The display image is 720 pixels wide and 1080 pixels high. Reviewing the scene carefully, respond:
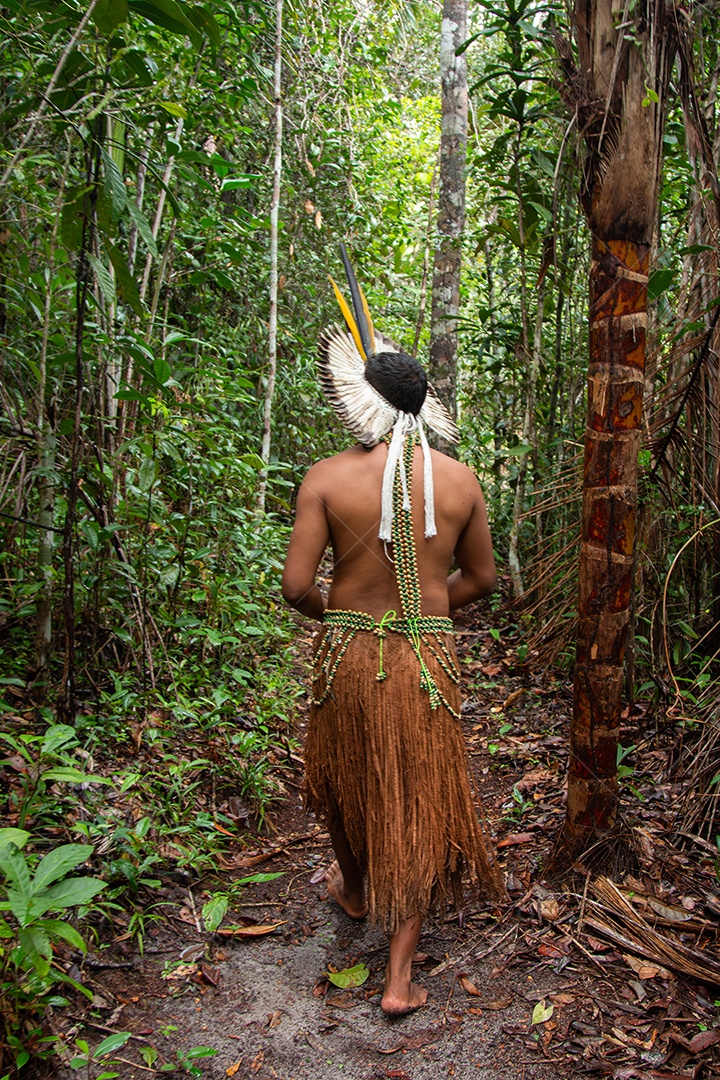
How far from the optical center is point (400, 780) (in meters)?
2.54

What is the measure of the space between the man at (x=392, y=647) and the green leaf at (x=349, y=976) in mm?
212

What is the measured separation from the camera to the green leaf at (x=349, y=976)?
8.61 feet

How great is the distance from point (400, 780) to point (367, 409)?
1.11m

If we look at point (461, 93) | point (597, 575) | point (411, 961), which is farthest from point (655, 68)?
point (461, 93)

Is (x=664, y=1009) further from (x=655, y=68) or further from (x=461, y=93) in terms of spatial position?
(x=461, y=93)

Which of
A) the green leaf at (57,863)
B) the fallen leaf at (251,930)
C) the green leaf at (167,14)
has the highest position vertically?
the green leaf at (167,14)

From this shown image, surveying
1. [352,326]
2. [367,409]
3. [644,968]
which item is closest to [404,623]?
[367,409]

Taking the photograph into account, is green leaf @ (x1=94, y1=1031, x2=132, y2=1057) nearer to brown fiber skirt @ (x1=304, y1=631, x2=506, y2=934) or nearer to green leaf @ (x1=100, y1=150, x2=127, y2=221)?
brown fiber skirt @ (x1=304, y1=631, x2=506, y2=934)

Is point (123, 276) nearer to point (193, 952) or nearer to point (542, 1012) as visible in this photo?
point (193, 952)

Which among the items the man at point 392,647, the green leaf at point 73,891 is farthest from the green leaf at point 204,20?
the green leaf at point 73,891

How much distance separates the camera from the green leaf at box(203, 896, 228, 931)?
2.75 metres

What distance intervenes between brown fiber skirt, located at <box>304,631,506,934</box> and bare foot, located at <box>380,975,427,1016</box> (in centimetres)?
17

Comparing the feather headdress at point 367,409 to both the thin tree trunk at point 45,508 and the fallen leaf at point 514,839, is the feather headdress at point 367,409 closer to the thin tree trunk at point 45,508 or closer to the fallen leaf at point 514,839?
the thin tree trunk at point 45,508

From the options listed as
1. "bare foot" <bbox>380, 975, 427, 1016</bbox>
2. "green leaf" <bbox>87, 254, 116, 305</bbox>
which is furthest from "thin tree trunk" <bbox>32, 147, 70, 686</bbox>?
"bare foot" <bbox>380, 975, 427, 1016</bbox>
